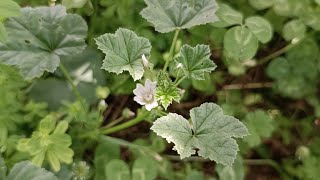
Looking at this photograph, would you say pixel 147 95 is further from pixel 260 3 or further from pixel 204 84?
pixel 260 3

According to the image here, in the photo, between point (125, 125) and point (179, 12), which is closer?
point (179, 12)

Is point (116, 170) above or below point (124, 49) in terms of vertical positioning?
below

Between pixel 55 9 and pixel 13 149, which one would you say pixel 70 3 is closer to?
pixel 55 9

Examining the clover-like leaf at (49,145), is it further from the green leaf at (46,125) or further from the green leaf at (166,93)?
the green leaf at (166,93)

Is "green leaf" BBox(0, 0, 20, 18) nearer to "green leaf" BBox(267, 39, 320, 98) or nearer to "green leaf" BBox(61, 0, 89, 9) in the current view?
"green leaf" BBox(61, 0, 89, 9)

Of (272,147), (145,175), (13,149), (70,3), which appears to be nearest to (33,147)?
(13,149)

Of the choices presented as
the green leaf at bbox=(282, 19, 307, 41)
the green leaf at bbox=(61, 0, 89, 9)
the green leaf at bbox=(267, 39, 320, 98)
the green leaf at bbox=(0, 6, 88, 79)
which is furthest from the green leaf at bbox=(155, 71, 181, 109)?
the green leaf at bbox=(267, 39, 320, 98)

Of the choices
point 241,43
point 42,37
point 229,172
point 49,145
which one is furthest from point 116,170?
point 241,43

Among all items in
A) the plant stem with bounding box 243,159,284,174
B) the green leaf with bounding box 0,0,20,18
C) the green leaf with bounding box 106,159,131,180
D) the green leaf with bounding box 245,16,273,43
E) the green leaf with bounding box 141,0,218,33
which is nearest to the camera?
the green leaf with bounding box 0,0,20,18
